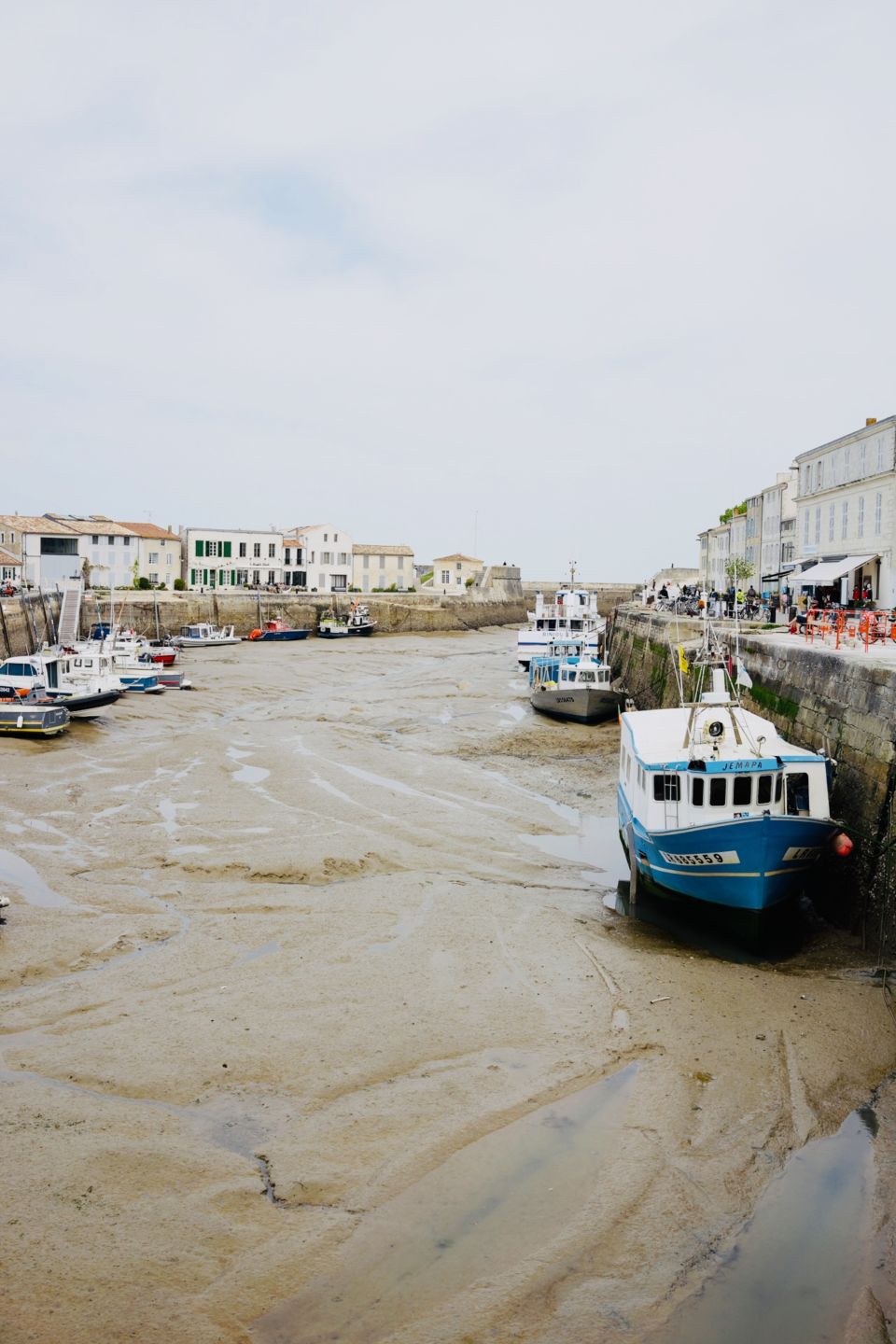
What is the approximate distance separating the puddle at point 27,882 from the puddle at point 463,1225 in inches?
341

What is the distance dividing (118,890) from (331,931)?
12.6 ft

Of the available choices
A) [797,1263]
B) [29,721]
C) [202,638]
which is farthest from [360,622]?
[797,1263]

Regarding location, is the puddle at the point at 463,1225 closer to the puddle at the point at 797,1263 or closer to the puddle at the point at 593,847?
the puddle at the point at 797,1263

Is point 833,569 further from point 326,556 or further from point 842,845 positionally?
point 326,556

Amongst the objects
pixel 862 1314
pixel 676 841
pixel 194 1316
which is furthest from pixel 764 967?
pixel 194 1316

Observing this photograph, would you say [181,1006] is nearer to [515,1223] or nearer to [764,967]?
[515,1223]

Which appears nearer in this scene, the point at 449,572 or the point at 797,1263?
the point at 797,1263

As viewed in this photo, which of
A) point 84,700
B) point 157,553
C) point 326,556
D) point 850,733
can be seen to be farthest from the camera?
point 326,556

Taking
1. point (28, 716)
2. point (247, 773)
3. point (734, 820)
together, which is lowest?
point (247, 773)

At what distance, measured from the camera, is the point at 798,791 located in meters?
15.2

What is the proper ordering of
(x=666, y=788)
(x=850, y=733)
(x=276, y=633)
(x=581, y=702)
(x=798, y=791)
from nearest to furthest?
(x=798, y=791)
(x=666, y=788)
(x=850, y=733)
(x=581, y=702)
(x=276, y=633)

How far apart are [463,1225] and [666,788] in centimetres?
835

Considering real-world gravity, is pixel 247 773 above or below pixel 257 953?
above

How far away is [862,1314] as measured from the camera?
7188 mm
